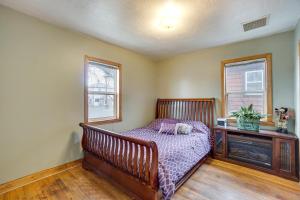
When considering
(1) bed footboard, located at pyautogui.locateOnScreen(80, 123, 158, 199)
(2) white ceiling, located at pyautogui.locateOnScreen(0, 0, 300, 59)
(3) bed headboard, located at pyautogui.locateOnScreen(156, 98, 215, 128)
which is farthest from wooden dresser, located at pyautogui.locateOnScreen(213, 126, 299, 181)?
(1) bed footboard, located at pyautogui.locateOnScreen(80, 123, 158, 199)

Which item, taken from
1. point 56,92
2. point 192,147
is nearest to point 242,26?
point 192,147

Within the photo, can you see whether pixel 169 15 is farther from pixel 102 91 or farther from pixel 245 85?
pixel 245 85

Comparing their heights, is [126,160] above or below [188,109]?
below

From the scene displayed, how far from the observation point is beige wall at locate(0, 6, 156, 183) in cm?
211

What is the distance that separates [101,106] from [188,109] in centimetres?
226

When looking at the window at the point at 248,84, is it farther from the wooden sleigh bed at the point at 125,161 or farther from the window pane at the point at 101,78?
the window pane at the point at 101,78

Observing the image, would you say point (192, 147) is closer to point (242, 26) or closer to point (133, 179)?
point (133, 179)

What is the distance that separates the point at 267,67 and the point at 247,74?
37 cm

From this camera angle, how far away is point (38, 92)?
2381mm

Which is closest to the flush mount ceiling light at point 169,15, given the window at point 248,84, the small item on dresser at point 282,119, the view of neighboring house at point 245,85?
the window at point 248,84

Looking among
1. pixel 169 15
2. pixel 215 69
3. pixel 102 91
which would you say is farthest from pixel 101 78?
pixel 215 69

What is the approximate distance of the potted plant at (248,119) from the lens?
2.82 m

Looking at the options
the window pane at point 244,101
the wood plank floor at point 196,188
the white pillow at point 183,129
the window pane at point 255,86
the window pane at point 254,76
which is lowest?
the wood plank floor at point 196,188

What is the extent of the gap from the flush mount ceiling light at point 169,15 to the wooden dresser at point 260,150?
234 cm
